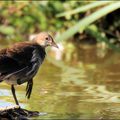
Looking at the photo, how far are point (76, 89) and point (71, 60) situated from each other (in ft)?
8.86

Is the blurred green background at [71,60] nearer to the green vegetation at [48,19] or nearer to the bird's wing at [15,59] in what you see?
the green vegetation at [48,19]

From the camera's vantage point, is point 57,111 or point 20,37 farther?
point 20,37

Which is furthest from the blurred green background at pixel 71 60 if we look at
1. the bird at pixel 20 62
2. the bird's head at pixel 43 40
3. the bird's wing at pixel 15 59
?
the bird's head at pixel 43 40

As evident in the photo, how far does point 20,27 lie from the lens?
13367 mm

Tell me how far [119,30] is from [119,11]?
0.35 meters

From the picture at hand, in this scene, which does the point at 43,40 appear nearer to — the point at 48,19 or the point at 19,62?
the point at 19,62

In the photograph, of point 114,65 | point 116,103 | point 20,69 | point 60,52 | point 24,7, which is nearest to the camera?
point 20,69

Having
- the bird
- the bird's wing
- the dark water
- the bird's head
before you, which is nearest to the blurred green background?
the dark water

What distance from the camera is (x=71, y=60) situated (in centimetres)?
1077

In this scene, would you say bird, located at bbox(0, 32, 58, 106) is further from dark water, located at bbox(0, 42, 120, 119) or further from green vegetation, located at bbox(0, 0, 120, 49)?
green vegetation, located at bbox(0, 0, 120, 49)

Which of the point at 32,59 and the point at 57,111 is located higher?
the point at 32,59

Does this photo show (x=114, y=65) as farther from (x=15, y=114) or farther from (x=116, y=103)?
(x=15, y=114)

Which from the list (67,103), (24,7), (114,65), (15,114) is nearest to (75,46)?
(24,7)

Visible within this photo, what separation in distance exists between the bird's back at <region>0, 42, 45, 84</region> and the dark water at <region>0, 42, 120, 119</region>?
393 millimetres
